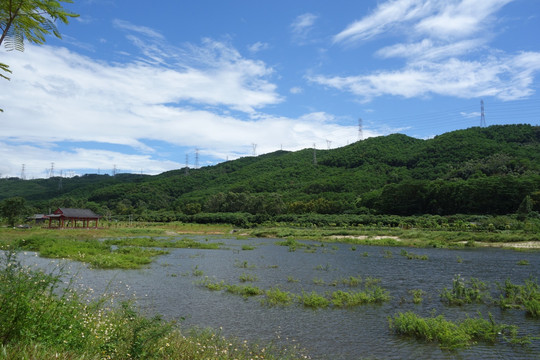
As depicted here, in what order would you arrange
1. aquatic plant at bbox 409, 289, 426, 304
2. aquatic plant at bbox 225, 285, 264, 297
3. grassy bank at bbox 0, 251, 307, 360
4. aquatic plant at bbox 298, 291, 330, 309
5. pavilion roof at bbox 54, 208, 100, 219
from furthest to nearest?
pavilion roof at bbox 54, 208, 100, 219, aquatic plant at bbox 225, 285, 264, 297, aquatic plant at bbox 409, 289, 426, 304, aquatic plant at bbox 298, 291, 330, 309, grassy bank at bbox 0, 251, 307, 360

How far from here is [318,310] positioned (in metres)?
16.2

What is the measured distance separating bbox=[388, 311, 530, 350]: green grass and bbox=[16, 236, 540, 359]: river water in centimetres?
37

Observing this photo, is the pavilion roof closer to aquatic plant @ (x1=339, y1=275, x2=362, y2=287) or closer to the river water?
the river water

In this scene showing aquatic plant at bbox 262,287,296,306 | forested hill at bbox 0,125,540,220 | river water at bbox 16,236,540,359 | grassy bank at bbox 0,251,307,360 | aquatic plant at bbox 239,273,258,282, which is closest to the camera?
grassy bank at bbox 0,251,307,360

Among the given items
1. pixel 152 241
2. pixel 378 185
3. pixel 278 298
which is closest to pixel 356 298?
pixel 278 298

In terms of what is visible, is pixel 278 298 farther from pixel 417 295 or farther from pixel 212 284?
pixel 417 295

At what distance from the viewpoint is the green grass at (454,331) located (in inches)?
477

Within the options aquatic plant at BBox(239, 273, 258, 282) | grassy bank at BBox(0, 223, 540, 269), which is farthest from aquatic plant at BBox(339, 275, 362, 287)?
grassy bank at BBox(0, 223, 540, 269)

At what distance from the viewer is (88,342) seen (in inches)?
270

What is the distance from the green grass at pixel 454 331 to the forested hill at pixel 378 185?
225 feet

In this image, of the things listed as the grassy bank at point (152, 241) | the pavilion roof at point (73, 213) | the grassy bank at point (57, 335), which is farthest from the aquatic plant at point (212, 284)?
the pavilion roof at point (73, 213)

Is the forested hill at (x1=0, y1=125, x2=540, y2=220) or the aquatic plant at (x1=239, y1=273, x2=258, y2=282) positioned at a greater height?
the forested hill at (x1=0, y1=125, x2=540, y2=220)

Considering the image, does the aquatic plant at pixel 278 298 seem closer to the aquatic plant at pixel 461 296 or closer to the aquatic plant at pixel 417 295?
the aquatic plant at pixel 417 295

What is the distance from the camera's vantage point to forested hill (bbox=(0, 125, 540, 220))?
87.6m
